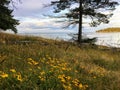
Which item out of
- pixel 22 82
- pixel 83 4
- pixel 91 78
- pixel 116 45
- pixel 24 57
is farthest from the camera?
pixel 83 4

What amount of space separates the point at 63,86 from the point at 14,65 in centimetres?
219

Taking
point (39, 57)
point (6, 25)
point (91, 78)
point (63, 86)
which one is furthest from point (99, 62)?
point (6, 25)

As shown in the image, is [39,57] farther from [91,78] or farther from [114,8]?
[114,8]

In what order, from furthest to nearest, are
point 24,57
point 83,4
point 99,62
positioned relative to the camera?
point 83,4
point 99,62
point 24,57

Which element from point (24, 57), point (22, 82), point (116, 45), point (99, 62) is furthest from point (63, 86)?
point (116, 45)

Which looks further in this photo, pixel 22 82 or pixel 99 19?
pixel 99 19

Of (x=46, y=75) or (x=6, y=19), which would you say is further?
(x=6, y=19)

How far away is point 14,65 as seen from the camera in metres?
8.21

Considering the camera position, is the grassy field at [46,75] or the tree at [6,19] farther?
the tree at [6,19]

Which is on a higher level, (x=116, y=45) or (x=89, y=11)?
(x=89, y=11)

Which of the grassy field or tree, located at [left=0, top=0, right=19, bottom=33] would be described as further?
tree, located at [left=0, top=0, right=19, bottom=33]

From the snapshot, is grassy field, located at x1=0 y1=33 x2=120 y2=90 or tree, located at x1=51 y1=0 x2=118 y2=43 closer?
grassy field, located at x1=0 y1=33 x2=120 y2=90

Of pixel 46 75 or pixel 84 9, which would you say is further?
pixel 84 9

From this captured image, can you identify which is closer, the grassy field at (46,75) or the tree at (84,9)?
the grassy field at (46,75)
